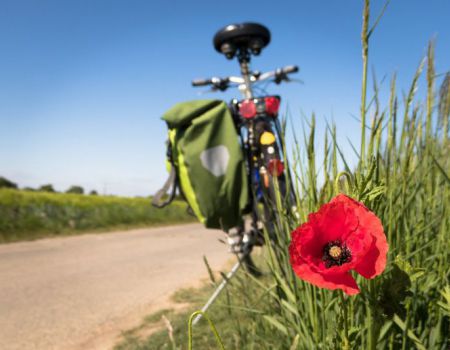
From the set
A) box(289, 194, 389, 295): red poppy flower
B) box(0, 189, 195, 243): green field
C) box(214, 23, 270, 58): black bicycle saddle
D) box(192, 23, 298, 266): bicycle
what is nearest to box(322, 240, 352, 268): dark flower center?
box(289, 194, 389, 295): red poppy flower

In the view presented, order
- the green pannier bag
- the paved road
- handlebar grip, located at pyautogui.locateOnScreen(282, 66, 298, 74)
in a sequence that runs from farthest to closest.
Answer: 1. handlebar grip, located at pyautogui.locateOnScreen(282, 66, 298, 74)
2. the paved road
3. the green pannier bag

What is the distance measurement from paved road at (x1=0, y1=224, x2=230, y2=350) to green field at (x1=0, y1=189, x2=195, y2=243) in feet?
4.50

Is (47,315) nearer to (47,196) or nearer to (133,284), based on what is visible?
(133,284)

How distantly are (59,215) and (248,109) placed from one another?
7.12 m

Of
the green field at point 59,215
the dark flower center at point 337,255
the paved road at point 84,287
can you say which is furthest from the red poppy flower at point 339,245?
the green field at point 59,215

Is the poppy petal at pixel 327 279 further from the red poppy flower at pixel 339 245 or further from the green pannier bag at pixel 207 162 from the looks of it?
the green pannier bag at pixel 207 162

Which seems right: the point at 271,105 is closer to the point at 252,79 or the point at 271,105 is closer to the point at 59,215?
the point at 252,79

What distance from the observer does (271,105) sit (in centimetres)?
239

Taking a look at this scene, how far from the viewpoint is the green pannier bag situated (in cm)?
201

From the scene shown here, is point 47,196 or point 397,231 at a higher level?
point 397,231

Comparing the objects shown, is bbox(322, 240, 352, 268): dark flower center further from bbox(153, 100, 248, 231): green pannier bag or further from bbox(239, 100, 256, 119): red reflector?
bbox(239, 100, 256, 119): red reflector

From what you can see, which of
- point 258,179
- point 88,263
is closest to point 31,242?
point 88,263

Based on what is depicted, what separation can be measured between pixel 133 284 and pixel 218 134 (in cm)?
191

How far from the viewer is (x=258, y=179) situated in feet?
7.49
